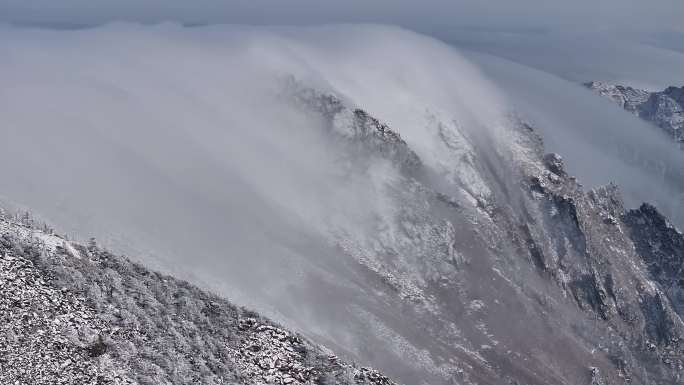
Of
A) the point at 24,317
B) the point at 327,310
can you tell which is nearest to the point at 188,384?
the point at 24,317

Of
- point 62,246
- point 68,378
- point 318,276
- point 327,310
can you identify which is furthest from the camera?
point 318,276

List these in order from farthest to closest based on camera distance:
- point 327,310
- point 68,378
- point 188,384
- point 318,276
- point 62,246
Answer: point 318,276, point 327,310, point 62,246, point 188,384, point 68,378

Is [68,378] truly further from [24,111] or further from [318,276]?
[24,111]

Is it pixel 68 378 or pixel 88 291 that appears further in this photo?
pixel 88 291

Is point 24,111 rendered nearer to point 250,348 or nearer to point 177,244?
point 177,244

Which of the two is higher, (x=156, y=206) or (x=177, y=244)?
(x=156, y=206)

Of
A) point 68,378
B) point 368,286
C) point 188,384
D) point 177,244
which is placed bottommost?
point 68,378
